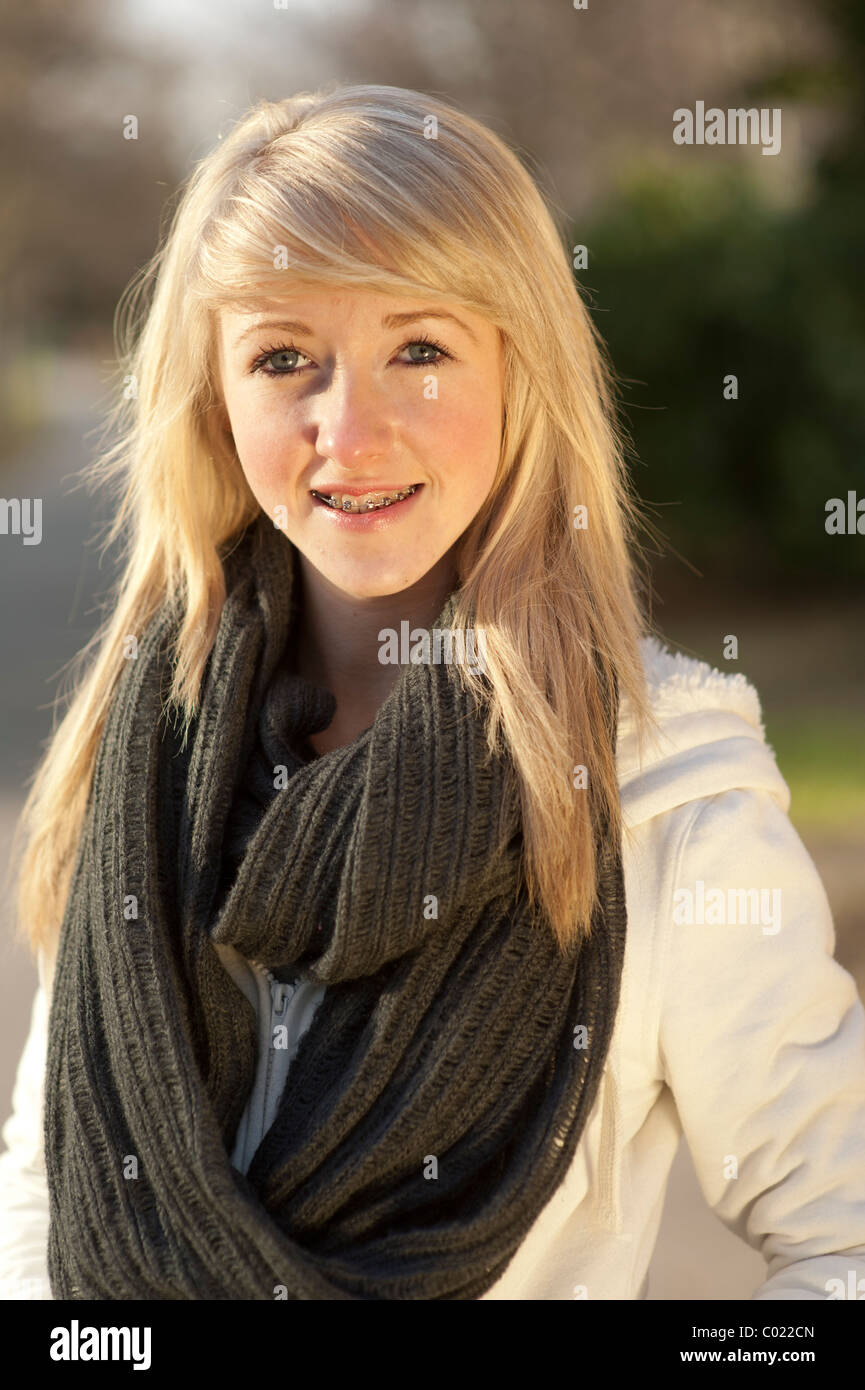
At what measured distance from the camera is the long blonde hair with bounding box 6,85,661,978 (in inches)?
70.2

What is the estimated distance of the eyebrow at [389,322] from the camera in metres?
1.80

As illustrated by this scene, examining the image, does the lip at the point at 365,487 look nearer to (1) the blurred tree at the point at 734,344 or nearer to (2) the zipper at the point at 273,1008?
(2) the zipper at the point at 273,1008

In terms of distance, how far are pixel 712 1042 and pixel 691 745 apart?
0.38 meters

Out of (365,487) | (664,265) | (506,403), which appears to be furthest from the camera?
(664,265)

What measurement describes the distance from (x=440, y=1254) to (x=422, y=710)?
66 centimetres

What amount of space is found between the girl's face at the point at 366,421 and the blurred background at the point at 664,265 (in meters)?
0.58

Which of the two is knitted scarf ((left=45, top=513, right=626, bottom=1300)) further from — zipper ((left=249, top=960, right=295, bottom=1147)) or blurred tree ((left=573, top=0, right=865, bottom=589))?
blurred tree ((left=573, top=0, right=865, bottom=589))

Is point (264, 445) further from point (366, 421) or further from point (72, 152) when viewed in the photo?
point (72, 152)

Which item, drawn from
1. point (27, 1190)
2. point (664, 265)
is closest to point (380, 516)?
point (27, 1190)

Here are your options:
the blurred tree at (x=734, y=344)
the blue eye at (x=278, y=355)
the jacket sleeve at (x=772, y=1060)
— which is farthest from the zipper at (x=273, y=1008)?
the blurred tree at (x=734, y=344)

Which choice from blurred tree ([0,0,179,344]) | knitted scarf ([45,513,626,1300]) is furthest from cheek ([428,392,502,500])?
blurred tree ([0,0,179,344])

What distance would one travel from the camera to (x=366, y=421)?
5.94 feet

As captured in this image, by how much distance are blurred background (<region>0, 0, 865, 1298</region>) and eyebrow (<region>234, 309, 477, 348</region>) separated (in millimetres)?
566
